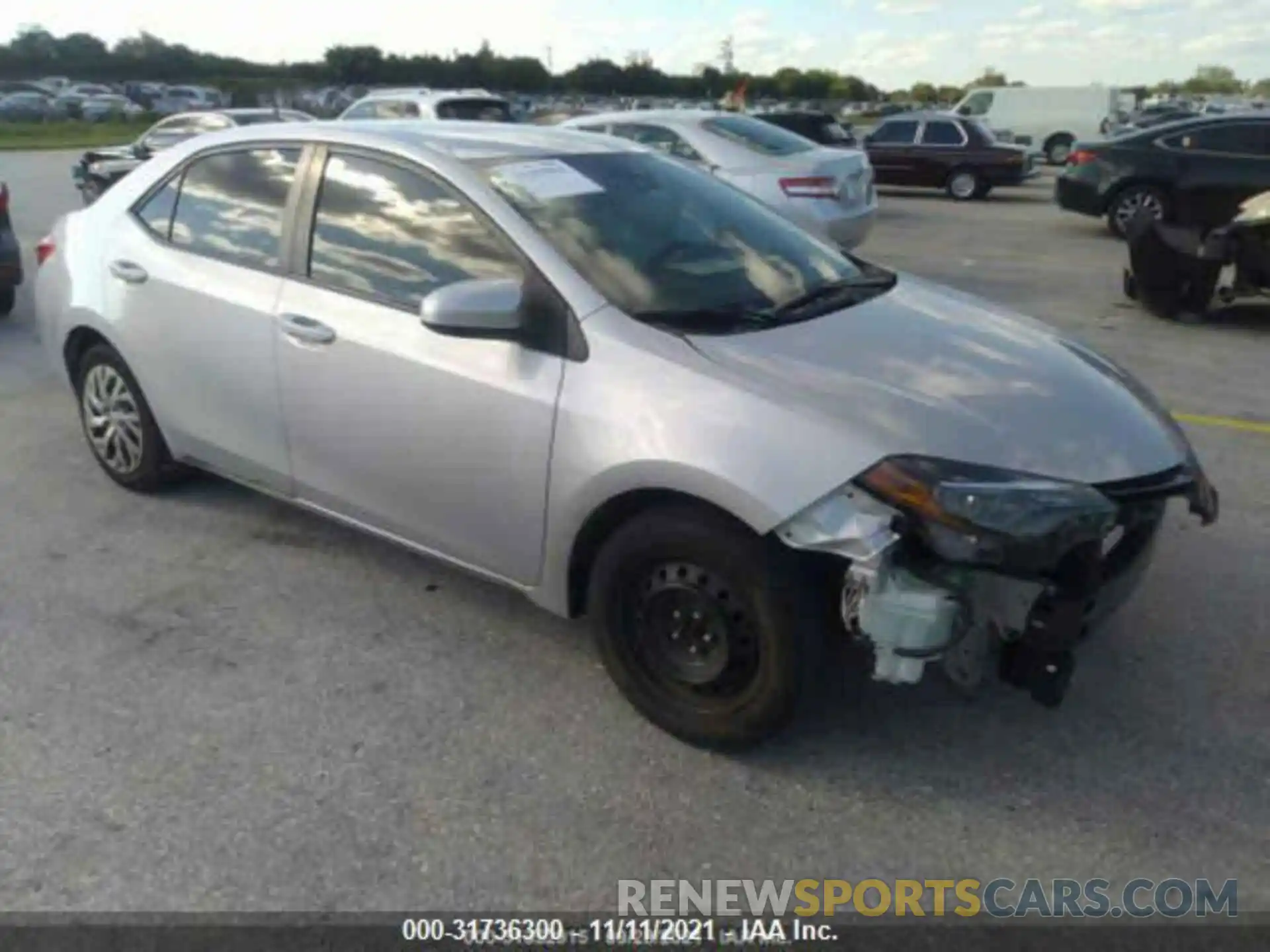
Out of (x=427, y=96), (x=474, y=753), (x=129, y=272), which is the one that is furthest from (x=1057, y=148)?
(x=474, y=753)

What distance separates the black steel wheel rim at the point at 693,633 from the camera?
2.64m

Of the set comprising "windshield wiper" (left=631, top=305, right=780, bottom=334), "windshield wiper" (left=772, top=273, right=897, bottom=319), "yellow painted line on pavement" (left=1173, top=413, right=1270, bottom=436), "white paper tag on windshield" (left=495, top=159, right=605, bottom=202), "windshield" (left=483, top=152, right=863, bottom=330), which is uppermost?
"white paper tag on windshield" (left=495, top=159, right=605, bottom=202)

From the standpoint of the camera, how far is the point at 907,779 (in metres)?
2.71

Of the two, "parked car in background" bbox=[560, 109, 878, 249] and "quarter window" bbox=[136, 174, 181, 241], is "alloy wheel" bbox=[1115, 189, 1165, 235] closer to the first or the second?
"parked car in background" bbox=[560, 109, 878, 249]

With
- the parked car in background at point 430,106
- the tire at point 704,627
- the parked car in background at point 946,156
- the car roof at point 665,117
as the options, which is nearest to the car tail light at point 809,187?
the car roof at point 665,117

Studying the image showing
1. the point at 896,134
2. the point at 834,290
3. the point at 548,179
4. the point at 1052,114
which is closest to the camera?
the point at 548,179

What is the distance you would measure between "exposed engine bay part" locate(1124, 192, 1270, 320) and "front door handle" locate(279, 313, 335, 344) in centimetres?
716

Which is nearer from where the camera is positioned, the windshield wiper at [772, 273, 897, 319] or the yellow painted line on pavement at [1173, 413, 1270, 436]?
the windshield wiper at [772, 273, 897, 319]

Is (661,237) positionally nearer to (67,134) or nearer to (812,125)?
(812,125)

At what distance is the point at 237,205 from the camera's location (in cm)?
382

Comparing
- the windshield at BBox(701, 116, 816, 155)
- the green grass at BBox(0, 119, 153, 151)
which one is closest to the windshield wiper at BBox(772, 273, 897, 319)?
the windshield at BBox(701, 116, 816, 155)

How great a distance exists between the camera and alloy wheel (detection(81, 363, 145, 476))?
14.1ft

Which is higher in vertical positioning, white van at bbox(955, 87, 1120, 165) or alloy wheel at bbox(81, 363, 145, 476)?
→ white van at bbox(955, 87, 1120, 165)

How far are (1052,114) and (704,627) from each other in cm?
2905
